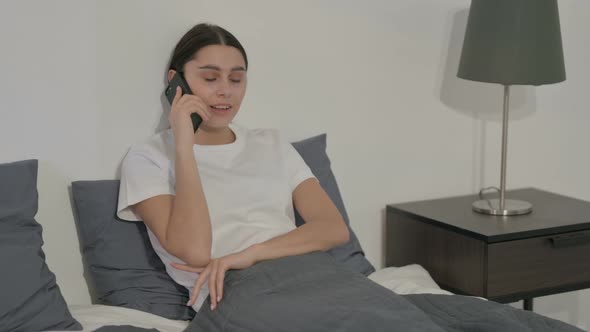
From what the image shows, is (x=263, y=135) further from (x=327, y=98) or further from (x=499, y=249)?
(x=499, y=249)

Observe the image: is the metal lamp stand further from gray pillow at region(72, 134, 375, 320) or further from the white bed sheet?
gray pillow at region(72, 134, 375, 320)

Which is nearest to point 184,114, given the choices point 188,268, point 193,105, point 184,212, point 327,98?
point 193,105

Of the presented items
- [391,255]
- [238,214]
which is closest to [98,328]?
[238,214]

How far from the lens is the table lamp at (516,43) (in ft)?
7.15

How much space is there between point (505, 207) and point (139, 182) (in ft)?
3.76

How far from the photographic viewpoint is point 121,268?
6.34ft

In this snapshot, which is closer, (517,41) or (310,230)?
(310,230)

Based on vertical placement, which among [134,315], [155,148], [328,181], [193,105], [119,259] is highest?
[193,105]

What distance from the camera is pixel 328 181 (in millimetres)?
2234

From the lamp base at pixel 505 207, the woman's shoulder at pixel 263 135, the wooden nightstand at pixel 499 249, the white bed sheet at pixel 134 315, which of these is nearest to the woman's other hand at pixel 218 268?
the white bed sheet at pixel 134 315

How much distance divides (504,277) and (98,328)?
111 cm

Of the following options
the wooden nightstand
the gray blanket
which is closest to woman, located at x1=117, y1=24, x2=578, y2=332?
the gray blanket

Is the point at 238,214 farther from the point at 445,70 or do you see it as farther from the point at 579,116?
the point at 579,116

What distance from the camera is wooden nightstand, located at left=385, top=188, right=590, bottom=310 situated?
84.6 inches
